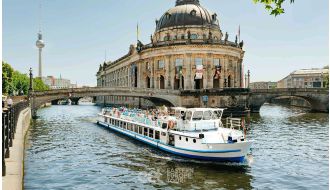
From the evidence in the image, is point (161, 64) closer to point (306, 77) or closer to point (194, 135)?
point (194, 135)

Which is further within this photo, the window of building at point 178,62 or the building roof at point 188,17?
the building roof at point 188,17

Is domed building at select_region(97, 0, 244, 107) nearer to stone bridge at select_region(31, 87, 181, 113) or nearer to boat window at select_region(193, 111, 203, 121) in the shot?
stone bridge at select_region(31, 87, 181, 113)

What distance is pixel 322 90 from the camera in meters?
78.1

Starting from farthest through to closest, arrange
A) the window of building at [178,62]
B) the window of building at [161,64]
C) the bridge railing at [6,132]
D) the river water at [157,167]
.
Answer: the window of building at [161,64] < the window of building at [178,62] < the river water at [157,167] < the bridge railing at [6,132]

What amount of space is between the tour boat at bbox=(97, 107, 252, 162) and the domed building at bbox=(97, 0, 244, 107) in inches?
1682

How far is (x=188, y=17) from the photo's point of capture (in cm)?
9300

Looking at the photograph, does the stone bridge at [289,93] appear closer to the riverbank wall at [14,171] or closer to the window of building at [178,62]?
the window of building at [178,62]

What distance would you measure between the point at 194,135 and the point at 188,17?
70.8 meters

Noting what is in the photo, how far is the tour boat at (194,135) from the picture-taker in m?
24.7

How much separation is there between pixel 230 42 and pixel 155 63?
768 inches

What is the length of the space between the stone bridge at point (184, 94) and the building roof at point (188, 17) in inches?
944

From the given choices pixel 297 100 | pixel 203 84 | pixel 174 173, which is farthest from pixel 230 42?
pixel 174 173

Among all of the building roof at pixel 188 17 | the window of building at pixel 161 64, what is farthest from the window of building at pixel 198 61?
the building roof at pixel 188 17

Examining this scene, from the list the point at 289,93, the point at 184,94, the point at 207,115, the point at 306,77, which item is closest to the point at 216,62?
the point at 184,94
